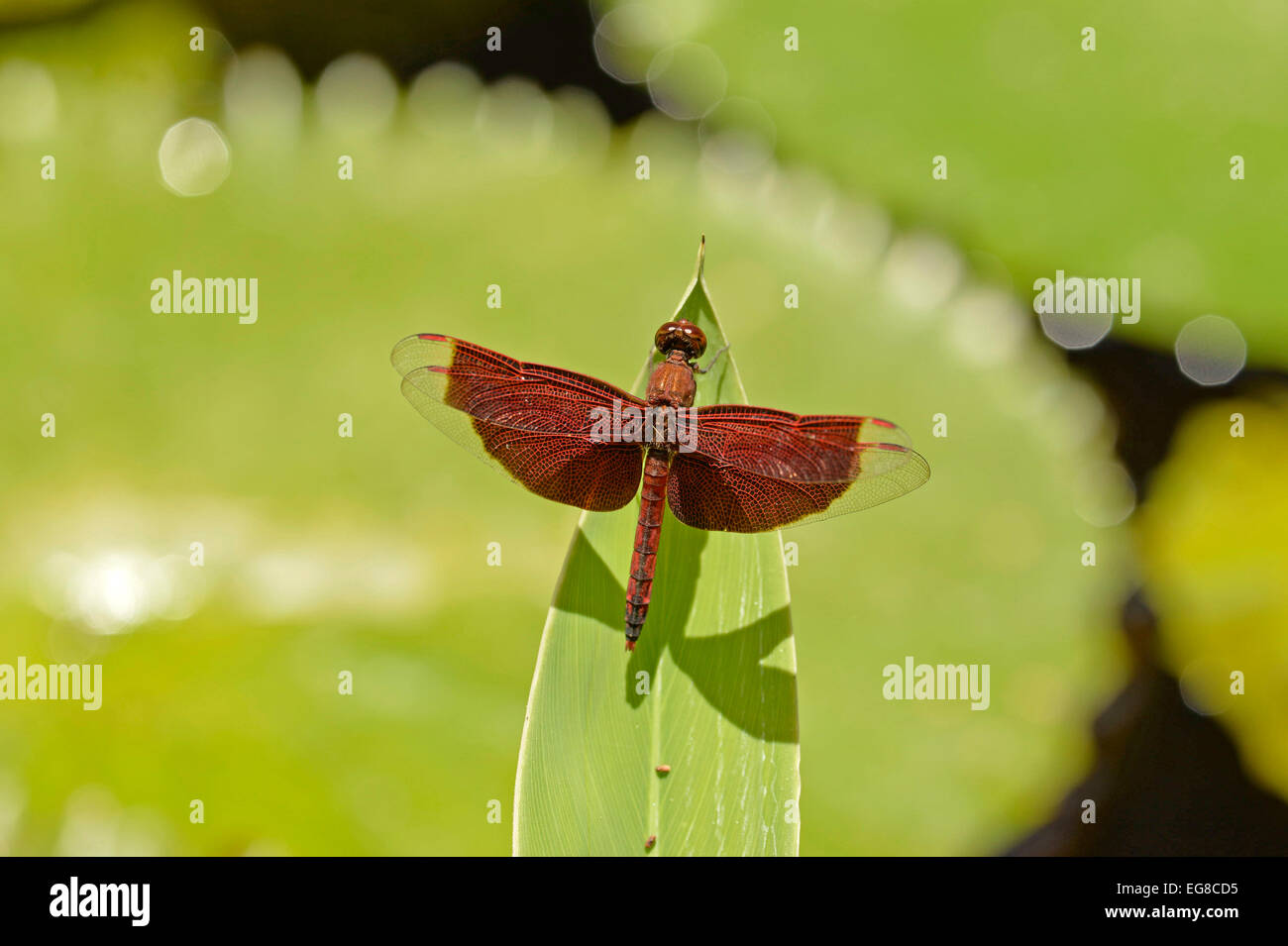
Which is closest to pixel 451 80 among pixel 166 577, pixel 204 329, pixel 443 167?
pixel 443 167

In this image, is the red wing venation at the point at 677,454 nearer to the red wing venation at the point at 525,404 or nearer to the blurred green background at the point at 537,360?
the red wing venation at the point at 525,404

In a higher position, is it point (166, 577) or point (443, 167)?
point (443, 167)

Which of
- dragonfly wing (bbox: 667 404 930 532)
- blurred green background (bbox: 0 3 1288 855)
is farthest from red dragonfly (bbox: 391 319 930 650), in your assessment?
blurred green background (bbox: 0 3 1288 855)

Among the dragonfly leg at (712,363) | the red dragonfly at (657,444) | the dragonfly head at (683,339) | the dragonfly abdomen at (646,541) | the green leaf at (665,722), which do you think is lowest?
the green leaf at (665,722)

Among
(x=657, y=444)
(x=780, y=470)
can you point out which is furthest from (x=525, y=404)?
(x=780, y=470)

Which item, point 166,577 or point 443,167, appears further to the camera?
point 443,167

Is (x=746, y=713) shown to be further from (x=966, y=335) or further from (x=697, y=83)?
(x=697, y=83)

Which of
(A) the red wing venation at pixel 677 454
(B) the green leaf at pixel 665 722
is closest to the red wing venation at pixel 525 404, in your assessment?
(A) the red wing venation at pixel 677 454
